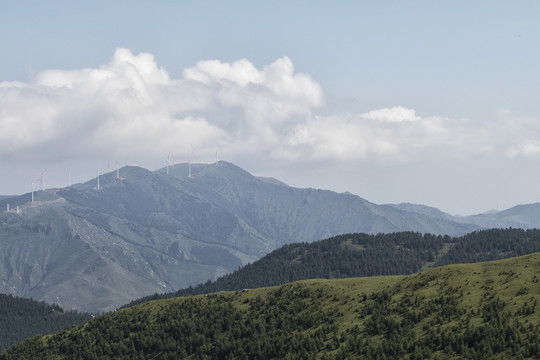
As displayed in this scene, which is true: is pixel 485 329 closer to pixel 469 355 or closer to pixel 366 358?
pixel 469 355

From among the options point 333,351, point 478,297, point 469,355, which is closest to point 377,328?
point 333,351

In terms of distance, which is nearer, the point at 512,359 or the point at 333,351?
the point at 512,359

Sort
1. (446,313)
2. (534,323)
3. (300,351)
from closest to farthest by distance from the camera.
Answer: (534,323)
(446,313)
(300,351)

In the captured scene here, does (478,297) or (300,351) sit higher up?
(478,297)

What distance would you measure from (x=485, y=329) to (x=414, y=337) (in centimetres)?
1913

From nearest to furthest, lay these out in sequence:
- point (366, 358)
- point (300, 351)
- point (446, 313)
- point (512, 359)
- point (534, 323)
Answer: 1. point (512, 359)
2. point (534, 323)
3. point (366, 358)
4. point (446, 313)
5. point (300, 351)

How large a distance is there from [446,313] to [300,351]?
39735 millimetres

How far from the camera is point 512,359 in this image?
145625 mm

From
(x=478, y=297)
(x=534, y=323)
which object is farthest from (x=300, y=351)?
(x=534, y=323)

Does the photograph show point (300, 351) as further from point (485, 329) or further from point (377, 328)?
point (485, 329)

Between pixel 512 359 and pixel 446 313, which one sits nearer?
pixel 512 359

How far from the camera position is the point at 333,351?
189375 millimetres

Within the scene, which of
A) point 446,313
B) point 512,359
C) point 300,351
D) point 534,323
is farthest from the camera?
point 300,351

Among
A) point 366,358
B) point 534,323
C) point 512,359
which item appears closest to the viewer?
point 512,359
